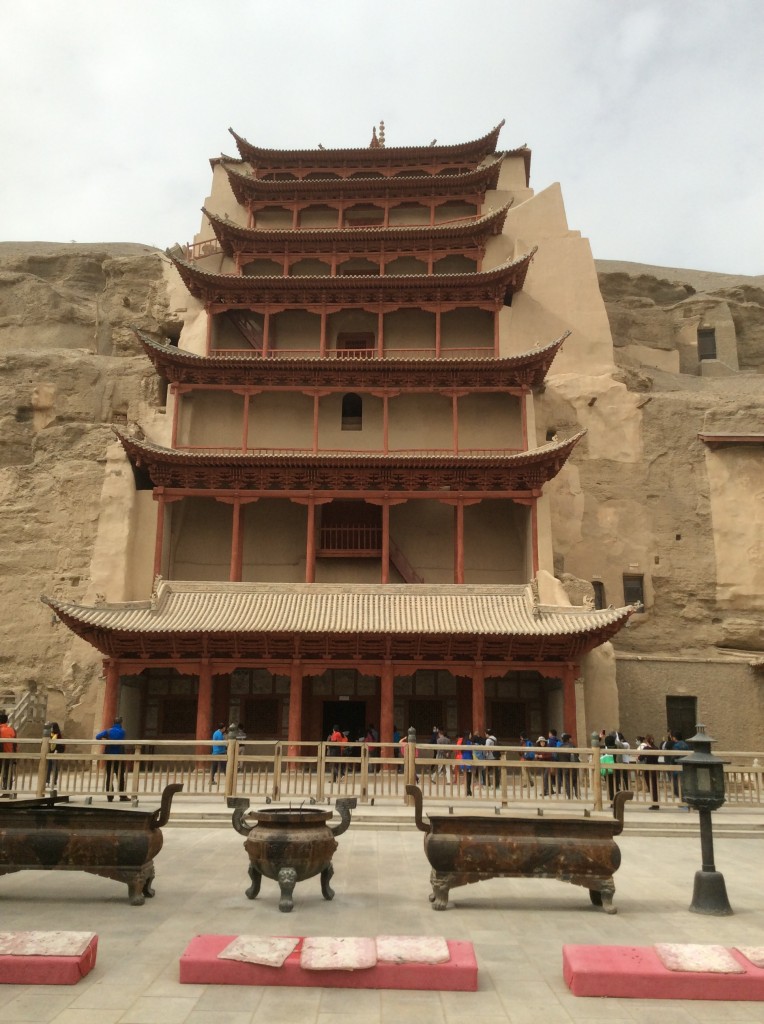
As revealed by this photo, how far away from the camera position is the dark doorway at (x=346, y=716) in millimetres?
24156

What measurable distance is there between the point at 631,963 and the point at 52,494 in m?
25.2

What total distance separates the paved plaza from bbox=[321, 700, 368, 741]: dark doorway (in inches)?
466

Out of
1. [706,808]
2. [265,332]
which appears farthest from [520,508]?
[706,808]

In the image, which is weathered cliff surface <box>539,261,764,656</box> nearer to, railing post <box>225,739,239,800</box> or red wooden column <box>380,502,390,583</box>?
red wooden column <box>380,502,390,583</box>

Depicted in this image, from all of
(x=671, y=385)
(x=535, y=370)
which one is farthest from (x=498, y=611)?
(x=671, y=385)

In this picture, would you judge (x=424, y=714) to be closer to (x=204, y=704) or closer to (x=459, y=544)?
(x=459, y=544)

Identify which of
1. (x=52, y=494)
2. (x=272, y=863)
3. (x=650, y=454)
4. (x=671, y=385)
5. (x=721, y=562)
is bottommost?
(x=272, y=863)

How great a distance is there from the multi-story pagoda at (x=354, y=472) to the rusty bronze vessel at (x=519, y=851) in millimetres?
12917

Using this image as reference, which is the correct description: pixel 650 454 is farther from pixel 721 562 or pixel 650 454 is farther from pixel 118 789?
pixel 118 789

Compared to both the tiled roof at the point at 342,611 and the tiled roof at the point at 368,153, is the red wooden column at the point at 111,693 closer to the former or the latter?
the tiled roof at the point at 342,611

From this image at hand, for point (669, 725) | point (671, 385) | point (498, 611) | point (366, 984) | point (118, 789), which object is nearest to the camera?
point (366, 984)

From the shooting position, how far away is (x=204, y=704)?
21609 mm

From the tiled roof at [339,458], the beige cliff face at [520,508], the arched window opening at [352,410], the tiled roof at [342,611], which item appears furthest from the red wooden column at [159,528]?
the arched window opening at [352,410]

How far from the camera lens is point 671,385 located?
3266cm
